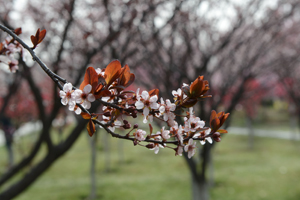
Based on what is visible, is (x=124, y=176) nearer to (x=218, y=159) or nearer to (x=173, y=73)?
(x=218, y=159)

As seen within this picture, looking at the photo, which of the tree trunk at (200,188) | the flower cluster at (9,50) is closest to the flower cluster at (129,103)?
the flower cluster at (9,50)

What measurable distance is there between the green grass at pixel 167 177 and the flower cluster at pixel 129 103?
19.2ft

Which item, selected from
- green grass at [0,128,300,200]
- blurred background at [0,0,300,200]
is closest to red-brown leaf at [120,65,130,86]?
blurred background at [0,0,300,200]

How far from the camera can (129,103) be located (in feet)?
2.64

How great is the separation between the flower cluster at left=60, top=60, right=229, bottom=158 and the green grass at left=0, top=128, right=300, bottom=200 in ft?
19.2

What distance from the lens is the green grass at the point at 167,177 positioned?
6.54 metres

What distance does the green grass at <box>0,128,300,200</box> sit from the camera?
654 centimetres

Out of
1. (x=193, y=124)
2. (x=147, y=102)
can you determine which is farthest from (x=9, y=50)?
(x=193, y=124)

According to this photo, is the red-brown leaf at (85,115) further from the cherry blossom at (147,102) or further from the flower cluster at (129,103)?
the cherry blossom at (147,102)

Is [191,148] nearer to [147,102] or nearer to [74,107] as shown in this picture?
[147,102]

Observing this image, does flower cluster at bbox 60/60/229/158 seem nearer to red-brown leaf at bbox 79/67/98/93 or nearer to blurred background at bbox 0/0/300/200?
red-brown leaf at bbox 79/67/98/93

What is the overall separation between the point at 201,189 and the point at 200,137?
3290mm

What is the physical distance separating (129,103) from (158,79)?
3.43 meters

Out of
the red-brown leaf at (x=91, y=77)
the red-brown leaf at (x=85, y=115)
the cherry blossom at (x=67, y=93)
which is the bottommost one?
the red-brown leaf at (x=85, y=115)
